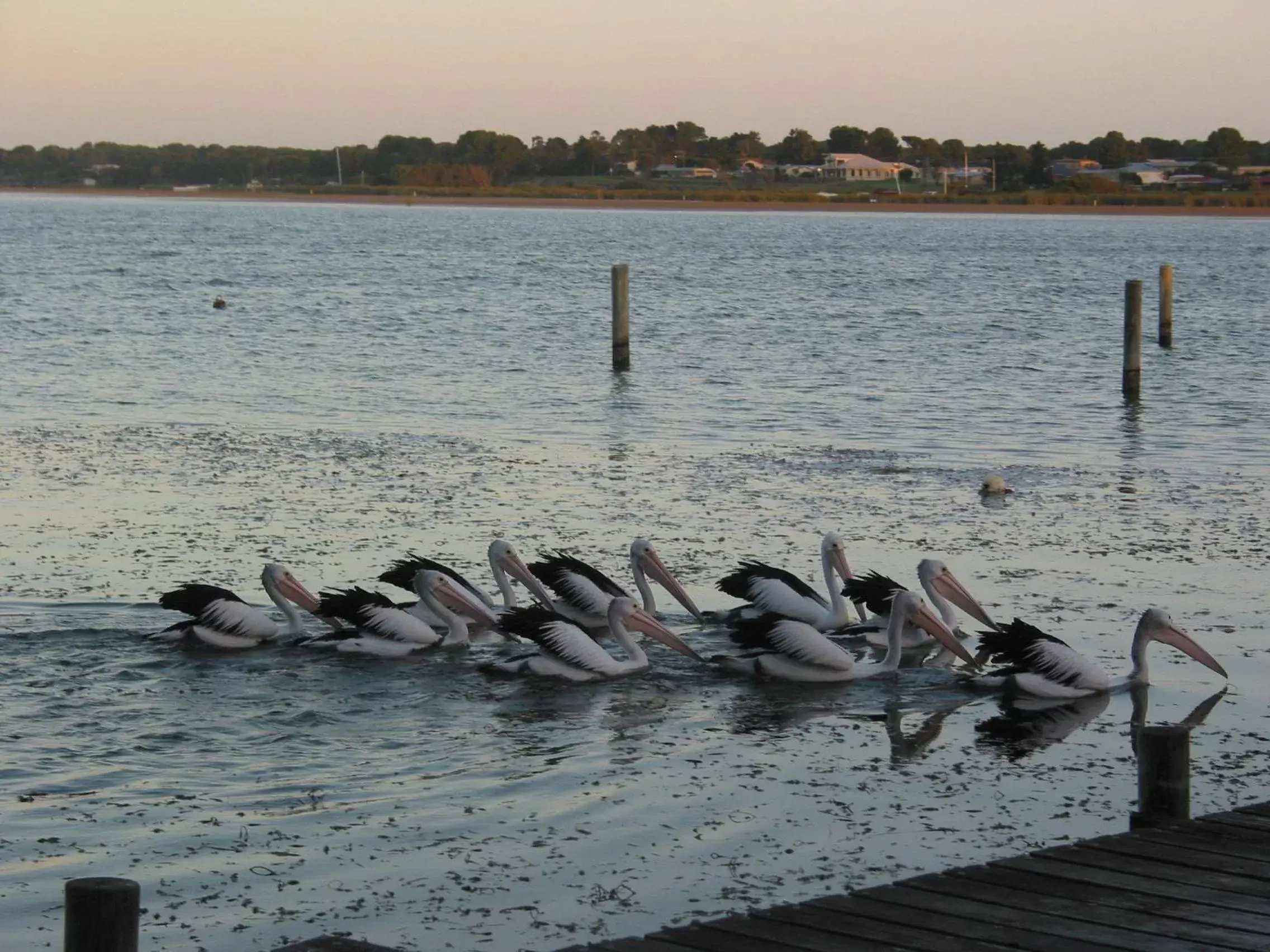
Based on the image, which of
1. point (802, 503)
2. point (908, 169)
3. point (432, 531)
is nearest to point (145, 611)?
point (432, 531)

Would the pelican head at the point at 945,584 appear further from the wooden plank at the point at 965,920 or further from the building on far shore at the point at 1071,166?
the building on far shore at the point at 1071,166

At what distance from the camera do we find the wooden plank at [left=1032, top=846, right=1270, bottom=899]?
5594 mm

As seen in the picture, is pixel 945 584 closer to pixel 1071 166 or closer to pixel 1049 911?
pixel 1049 911

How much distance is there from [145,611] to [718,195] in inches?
5978

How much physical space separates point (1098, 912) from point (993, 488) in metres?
9.50

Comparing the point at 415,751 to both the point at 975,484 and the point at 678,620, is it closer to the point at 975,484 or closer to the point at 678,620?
the point at 678,620

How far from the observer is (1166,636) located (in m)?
9.35

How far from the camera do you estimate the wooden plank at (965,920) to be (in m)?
5.15

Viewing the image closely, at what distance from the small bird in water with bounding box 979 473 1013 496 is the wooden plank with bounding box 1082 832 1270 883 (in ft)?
28.4

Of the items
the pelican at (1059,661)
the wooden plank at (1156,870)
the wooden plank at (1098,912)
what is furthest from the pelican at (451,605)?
the wooden plank at (1098,912)

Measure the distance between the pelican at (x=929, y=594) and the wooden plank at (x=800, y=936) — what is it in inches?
201

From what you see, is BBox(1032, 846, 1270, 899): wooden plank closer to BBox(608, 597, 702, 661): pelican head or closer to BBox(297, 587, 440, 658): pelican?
BBox(608, 597, 702, 661): pelican head

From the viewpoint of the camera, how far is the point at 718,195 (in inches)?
6294

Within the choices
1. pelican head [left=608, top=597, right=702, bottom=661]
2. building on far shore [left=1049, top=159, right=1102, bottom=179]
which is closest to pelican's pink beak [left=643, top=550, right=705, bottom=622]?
pelican head [left=608, top=597, right=702, bottom=661]
